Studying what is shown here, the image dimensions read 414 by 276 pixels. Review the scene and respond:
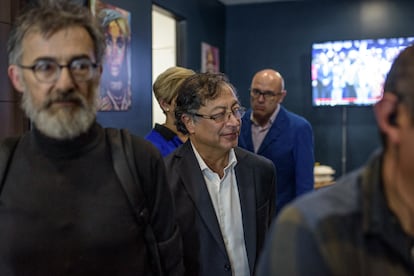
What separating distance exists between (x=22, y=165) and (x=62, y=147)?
4.3 inches

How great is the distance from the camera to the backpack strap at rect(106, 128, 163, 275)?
1329 mm

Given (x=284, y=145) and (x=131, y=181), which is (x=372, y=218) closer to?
(x=131, y=181)

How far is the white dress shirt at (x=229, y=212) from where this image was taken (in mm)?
1731

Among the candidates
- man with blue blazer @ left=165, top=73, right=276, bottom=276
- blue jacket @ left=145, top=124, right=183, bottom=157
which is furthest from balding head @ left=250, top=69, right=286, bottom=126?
man with blue blazer @ left=165, top=73, right=276, bottom=276

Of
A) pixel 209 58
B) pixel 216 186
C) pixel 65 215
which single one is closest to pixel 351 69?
pixel 209 58

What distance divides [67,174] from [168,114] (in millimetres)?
1026

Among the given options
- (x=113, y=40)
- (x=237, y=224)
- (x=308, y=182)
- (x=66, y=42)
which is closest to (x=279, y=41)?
(x=113, y=40)

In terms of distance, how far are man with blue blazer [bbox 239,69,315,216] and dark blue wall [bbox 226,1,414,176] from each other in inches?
116

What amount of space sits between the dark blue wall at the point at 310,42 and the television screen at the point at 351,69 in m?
0.25

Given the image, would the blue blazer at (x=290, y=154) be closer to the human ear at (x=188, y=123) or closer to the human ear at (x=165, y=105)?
the human ear at (x=165, y=105)

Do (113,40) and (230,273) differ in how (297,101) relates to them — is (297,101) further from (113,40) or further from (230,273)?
(230,273)

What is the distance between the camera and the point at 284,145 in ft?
10.2

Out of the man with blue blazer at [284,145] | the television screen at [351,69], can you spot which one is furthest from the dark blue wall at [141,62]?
the television screen at [351,69]

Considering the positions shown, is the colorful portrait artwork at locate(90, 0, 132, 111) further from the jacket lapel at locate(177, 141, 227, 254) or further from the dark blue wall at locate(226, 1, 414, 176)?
the dark blue wall at locate(226, 1, 414, 176)
